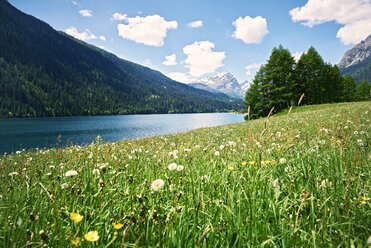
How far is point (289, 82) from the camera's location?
42031 mm

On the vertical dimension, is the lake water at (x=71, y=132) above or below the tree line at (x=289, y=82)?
below

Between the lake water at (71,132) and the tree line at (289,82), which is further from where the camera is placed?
the tree line at (289,82)

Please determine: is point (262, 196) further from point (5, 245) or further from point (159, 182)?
point (5, 245)

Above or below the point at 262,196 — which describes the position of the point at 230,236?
below

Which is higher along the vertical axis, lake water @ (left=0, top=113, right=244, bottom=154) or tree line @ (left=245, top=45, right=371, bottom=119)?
tree line @ (left=245, top=45, right=371, bottom=119)

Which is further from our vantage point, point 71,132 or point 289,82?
point 71,132

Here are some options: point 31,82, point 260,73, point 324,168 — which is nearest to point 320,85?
point 260,73

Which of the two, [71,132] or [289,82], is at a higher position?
[289,82]

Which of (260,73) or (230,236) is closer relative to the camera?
(230,236)

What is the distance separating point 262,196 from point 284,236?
662mm

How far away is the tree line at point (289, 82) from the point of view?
136 ft

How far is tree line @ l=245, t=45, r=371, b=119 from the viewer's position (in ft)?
136

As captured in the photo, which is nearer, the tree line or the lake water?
the lake water

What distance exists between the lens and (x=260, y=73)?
44.3 meters
